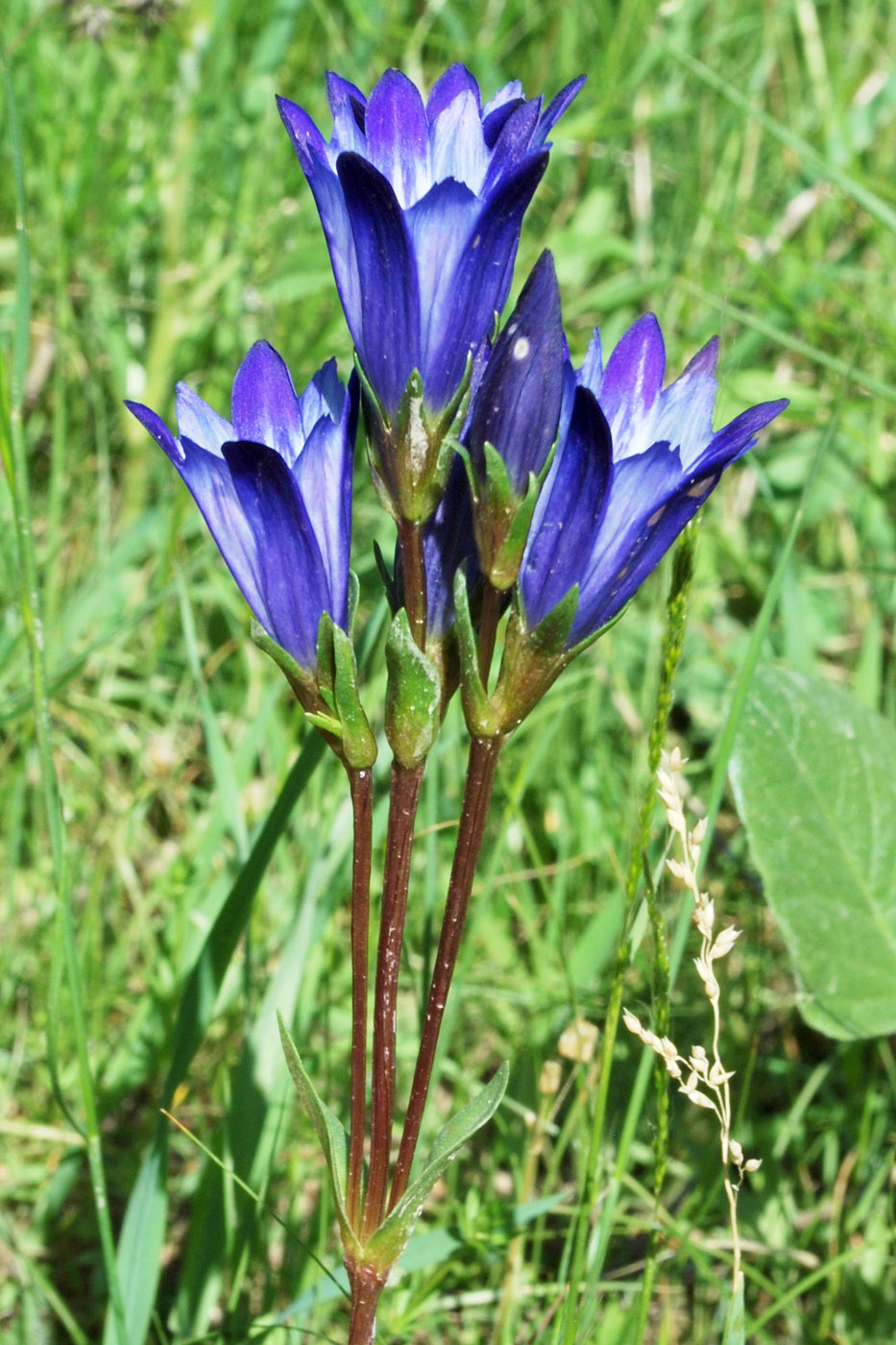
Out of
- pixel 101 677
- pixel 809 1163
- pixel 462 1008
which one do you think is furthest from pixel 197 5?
pixel 809 1163

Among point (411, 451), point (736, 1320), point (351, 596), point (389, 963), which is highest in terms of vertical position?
point (411, 451)

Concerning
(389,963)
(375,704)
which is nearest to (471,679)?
(389,963)

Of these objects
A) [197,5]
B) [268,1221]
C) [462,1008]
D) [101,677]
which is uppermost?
[197,5]

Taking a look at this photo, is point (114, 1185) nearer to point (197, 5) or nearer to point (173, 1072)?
point (173, 1072)

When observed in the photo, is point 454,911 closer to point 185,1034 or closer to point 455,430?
point 455,430

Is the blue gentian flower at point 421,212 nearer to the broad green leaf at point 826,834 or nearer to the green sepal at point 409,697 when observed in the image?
the green sepal at point 409,697

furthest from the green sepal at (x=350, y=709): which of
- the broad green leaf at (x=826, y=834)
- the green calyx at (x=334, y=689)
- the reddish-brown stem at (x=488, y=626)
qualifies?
the broad green leaf at (x=826, y=834)
